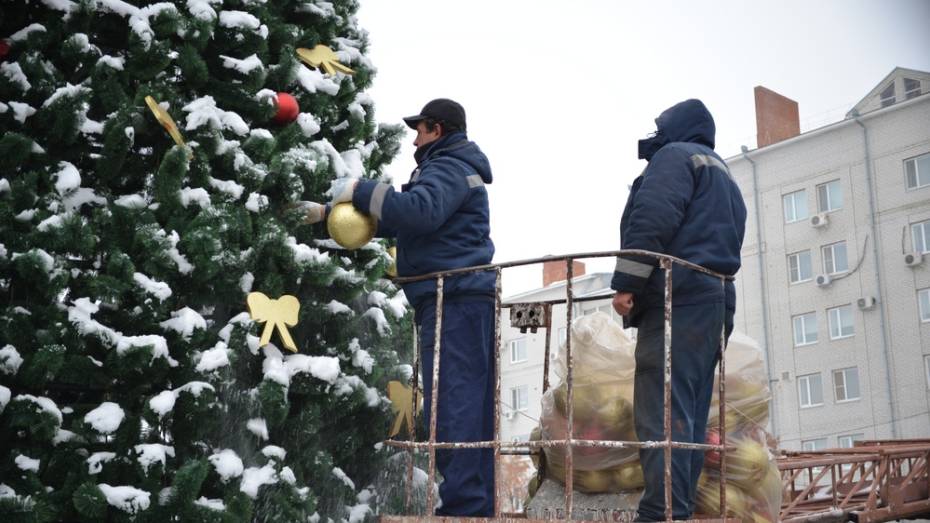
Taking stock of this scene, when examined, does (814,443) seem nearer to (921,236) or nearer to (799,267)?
(799,267)

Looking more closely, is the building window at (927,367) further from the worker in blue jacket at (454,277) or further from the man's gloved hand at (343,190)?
the man's gloved hand at (343,190)

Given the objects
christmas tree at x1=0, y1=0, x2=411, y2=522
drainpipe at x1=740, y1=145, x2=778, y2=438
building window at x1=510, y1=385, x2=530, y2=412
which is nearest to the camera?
christmas tree at x1=0, y1=0, x2=411, y2=522

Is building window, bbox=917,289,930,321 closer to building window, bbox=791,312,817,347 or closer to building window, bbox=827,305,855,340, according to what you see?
building window, bbox=827,305,855,340

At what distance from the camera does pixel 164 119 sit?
3982mm

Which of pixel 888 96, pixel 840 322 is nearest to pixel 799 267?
pixel 840 322

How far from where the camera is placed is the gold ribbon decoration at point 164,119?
13.0ft

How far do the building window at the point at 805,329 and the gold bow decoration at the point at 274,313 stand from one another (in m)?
34.7

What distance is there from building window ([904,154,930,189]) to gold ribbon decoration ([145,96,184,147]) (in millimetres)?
35146

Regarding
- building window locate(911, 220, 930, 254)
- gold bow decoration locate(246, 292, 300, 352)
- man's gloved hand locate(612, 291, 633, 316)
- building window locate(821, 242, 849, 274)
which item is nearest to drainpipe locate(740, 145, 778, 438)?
building window locate(821, 242, 849, 274)

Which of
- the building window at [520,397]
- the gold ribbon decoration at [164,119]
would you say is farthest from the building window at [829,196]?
the gold ribbon decoration at [164,119]

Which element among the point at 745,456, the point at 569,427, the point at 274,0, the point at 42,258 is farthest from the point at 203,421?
the point at 745,456

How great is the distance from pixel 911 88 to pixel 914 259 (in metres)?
6.66

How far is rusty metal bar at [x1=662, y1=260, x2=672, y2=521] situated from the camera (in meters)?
3.74

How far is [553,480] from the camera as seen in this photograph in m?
4.86
